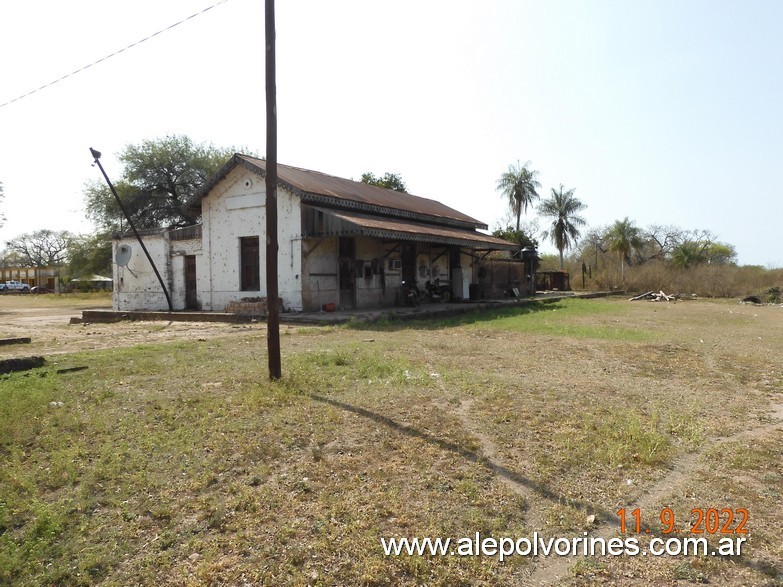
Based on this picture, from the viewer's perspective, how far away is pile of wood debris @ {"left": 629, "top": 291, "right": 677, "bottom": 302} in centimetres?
2930

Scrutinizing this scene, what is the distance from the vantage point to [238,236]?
746 inches

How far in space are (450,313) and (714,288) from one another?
71.8 ft

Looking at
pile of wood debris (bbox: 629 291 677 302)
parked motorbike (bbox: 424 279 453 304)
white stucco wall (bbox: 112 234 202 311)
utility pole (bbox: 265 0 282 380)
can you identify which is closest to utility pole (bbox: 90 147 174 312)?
white stucco wall (bbox: 112 234 202 311)

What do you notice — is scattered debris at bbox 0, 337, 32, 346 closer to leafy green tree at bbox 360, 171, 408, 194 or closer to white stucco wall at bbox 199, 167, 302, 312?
white stucco wall at bbox 199, 167, 302, 312

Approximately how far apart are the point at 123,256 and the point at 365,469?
69.4 feet

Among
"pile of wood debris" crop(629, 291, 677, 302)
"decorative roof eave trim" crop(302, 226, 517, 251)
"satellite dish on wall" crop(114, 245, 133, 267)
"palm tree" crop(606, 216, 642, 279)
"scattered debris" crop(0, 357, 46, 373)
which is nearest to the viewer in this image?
"scattered debris" crop(0, 357, 46, 373)

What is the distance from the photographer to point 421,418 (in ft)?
17.0

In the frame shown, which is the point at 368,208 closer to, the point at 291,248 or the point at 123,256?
the point at 291,248

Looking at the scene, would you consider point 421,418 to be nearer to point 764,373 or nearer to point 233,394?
point 233,394

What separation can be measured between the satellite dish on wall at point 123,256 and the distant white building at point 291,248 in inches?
1.7

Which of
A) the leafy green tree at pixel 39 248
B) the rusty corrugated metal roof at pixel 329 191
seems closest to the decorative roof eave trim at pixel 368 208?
the rusty corrugated metal roof at pixel 329 191

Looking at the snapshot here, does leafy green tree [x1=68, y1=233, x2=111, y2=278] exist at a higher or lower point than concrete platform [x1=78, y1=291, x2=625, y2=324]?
higher

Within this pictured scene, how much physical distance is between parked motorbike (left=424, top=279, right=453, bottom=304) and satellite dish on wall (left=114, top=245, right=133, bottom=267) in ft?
41.3

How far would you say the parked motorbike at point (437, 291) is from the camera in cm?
2194
